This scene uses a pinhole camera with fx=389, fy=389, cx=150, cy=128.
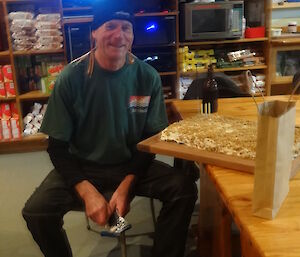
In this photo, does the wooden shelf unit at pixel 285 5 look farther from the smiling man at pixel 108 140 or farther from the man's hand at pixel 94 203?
the man's hand at pixel 94 203

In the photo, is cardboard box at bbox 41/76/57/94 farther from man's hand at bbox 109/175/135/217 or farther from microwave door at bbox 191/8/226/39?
man's hand at bbox 109/175/135/217

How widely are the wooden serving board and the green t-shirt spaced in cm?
38

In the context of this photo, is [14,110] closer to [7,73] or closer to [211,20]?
[7,73]

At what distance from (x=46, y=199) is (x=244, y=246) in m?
0.94

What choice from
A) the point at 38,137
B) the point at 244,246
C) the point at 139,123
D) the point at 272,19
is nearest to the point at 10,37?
the point at 38,137

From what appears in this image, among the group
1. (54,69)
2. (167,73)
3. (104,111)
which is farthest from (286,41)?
(104,111)

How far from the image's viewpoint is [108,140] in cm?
178

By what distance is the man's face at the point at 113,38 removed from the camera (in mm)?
1751

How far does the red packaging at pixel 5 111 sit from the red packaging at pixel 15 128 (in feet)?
0.19

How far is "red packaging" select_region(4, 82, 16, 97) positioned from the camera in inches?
148

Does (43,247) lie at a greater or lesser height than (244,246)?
lesser

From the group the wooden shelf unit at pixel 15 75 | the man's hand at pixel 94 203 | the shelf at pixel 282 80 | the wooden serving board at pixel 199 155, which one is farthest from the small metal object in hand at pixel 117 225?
the shelf at pixel 282 80

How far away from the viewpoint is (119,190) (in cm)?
166

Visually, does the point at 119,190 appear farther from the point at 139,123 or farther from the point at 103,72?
the point at 103,72
